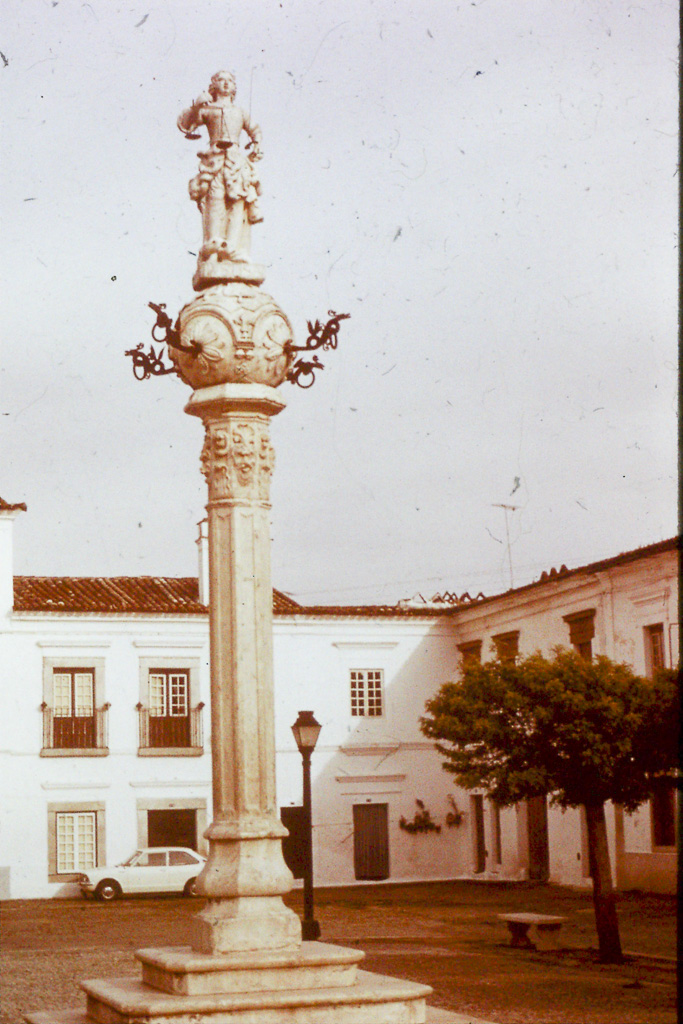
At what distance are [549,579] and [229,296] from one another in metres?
20.4

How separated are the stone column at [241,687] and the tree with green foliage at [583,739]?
720 centimetres

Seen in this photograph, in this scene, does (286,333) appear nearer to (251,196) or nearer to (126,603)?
(251,196)

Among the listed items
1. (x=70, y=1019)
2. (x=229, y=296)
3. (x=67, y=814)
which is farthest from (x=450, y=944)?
(x=67, y=814)

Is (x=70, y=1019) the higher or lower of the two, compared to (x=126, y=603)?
lower

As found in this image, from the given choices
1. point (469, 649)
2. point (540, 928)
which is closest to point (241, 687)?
point (540, 928)

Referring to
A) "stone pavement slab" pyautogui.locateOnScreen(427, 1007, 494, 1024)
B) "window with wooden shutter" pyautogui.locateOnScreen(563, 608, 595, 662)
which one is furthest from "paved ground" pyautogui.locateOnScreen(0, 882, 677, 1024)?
"window with wooden shutter" pyautogui.locateOnScreen(563, 608, 595, 662)

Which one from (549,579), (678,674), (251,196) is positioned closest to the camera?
(251,196)

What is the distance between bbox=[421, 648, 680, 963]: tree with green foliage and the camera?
15242 millimetres

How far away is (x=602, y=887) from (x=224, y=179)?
8910 millimetres

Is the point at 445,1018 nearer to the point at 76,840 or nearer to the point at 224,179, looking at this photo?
the point at 224,179

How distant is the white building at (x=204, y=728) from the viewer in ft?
101

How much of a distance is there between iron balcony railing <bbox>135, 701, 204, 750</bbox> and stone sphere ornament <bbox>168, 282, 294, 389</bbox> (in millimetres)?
24164

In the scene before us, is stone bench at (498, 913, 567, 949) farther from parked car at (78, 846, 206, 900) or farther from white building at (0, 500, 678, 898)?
parked car at (78, 846, 206, 900)

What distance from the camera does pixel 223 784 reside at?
847 centimetres
